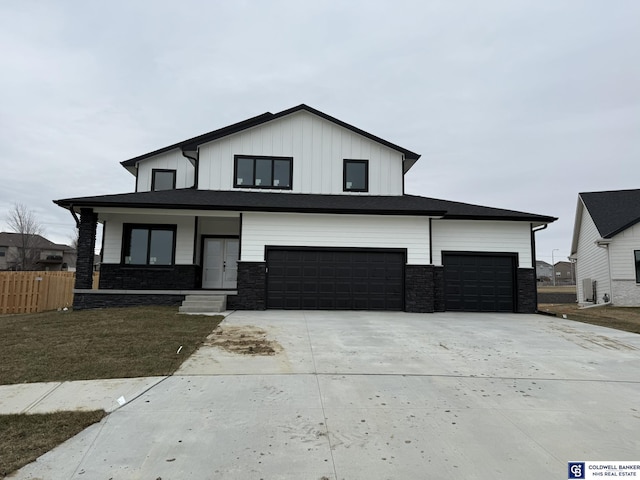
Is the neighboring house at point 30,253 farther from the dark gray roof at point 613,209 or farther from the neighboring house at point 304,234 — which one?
the dark gray roof at point 613,209

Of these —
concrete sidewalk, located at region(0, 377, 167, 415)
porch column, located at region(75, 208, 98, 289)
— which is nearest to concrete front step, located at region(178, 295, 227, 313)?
porch column, located at region(75, 208, 98, 289)

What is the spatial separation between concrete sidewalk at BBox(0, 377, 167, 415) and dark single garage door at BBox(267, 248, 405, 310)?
26.8 feet

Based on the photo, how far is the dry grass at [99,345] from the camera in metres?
5.62

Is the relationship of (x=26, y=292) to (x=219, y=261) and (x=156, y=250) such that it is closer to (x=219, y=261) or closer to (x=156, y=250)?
(x=156, y=250)

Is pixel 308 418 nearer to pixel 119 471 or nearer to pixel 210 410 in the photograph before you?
pixel 210 410

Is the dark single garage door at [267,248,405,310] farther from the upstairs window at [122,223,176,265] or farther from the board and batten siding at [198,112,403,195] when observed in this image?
the upstairs window at [122,223,176,265]

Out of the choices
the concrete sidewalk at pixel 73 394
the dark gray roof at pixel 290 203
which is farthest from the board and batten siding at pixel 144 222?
the concrete sidewalk at pixel 73 394

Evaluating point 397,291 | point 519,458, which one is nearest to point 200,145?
point 397,291

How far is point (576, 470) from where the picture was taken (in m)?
3.08

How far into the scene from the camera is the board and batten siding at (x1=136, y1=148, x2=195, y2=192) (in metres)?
17.9

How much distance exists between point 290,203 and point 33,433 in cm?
1079

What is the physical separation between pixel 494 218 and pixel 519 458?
41.2 feet

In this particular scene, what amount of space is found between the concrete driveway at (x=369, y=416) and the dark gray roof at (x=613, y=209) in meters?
16.0

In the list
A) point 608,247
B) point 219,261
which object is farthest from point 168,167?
point 608,247
